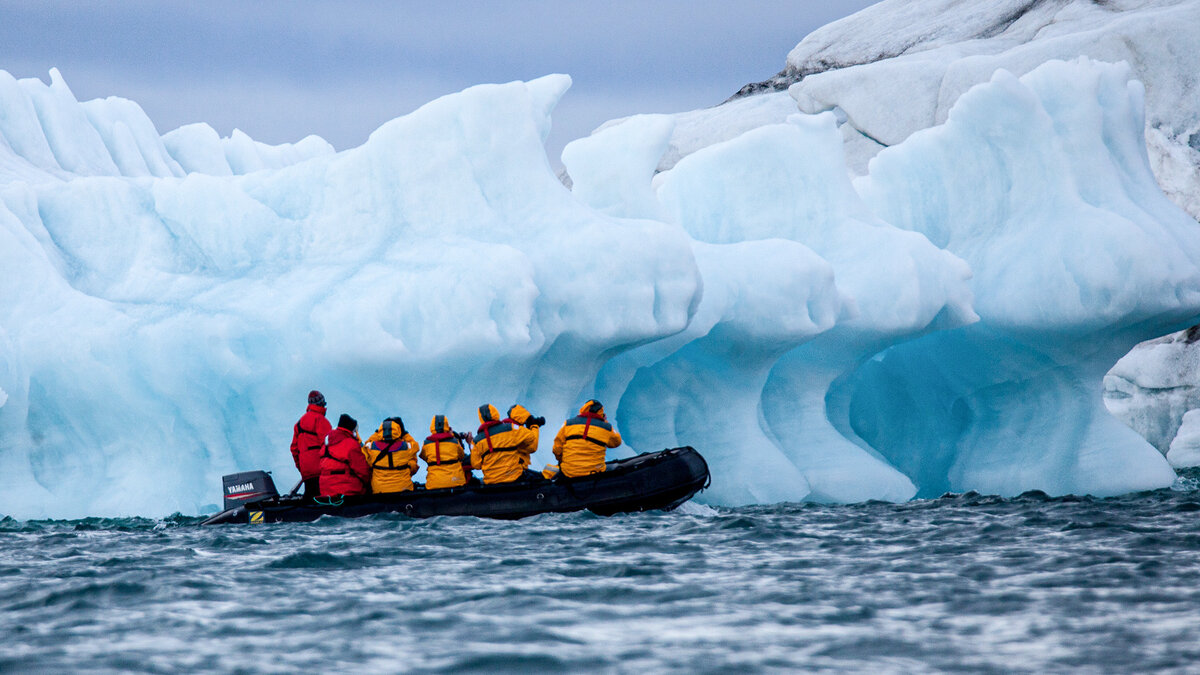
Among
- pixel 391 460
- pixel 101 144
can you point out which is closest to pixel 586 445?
pixel 391 460

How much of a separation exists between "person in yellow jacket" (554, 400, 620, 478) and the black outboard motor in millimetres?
2892

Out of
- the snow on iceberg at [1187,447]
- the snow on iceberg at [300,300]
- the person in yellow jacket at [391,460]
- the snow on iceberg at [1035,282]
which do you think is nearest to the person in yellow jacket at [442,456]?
the person in yellow jacket at [391,460]

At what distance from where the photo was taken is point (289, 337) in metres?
12.7

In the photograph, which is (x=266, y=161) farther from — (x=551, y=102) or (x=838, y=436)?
(x=838, y=436)

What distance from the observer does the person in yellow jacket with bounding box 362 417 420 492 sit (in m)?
11.8

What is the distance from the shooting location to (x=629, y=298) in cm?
1316

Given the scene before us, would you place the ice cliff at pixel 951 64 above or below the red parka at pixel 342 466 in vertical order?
above

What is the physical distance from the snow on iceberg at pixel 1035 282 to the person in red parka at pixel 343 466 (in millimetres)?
8232

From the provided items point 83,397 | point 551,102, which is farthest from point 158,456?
point 551,102

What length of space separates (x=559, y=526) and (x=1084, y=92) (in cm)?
1003

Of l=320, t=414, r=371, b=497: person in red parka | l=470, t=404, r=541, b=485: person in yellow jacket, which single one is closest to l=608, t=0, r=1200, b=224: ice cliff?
l=470, t=404, r=541, b=485: person in yellow jacket

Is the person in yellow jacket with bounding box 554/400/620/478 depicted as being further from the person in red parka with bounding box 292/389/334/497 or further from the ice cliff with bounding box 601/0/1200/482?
the ice cliff with bounding box 601/0/1200/482

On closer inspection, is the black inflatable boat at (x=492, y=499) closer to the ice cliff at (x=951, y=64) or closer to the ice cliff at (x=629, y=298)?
the ice cliff at (x=629, y=298)

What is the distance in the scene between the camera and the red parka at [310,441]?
12.1m
